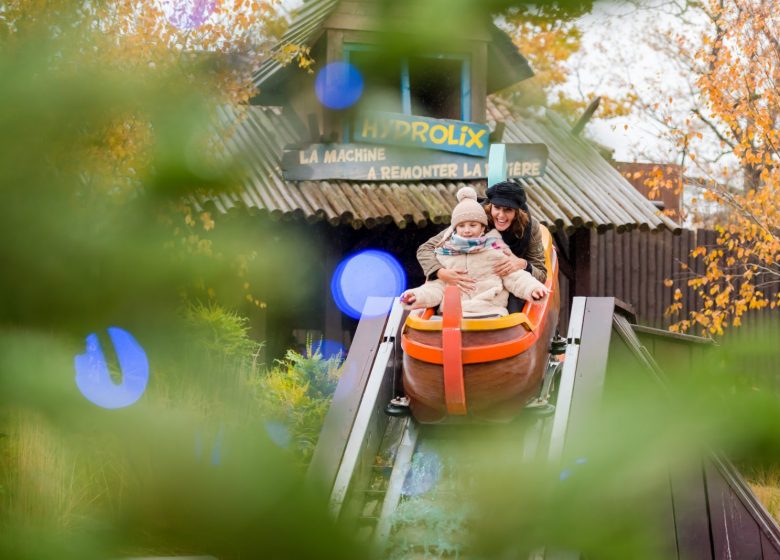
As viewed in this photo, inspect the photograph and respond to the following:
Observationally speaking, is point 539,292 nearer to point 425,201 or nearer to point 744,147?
point 744,147

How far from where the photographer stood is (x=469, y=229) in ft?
15.0

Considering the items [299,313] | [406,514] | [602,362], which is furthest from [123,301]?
[299,313]

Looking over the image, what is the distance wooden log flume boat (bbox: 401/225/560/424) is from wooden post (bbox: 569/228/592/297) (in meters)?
5.44

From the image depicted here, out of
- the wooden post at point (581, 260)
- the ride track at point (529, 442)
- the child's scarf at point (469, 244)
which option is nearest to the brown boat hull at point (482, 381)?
the ride track at point (529, 442)

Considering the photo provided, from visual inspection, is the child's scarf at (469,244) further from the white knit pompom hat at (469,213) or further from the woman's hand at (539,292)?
the woman's hand at (539,292)

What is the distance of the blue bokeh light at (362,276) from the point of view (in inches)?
382

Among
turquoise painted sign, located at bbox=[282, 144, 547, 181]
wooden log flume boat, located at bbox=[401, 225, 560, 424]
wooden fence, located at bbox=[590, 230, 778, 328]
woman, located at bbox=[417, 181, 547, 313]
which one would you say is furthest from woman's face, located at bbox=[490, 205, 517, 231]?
wooden fence, located at bbox=[590, 230, 778, 328]

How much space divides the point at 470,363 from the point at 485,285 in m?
0.49

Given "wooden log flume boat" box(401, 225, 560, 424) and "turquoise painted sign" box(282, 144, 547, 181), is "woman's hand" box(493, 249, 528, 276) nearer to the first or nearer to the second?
"wooden log flume boat" box(401, 225, 560, 424)

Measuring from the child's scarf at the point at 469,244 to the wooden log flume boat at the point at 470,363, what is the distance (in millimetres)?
369

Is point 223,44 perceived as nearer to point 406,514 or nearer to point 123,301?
point 123,301

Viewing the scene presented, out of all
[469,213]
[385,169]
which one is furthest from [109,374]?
[385,169]

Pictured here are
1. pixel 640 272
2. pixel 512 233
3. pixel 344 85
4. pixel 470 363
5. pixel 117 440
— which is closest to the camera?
pixel 117 440

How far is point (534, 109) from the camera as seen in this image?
Answer: 2.36ft
